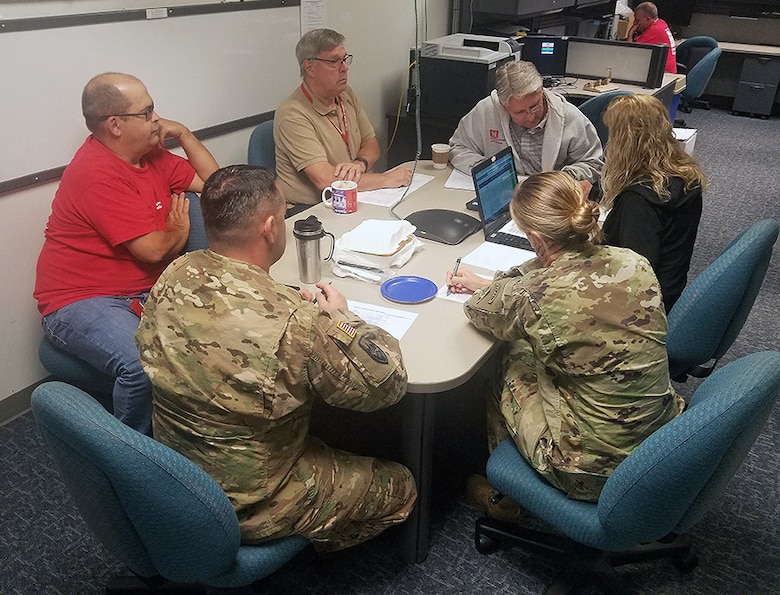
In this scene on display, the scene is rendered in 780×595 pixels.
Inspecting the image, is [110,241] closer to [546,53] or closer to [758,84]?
[546,53]

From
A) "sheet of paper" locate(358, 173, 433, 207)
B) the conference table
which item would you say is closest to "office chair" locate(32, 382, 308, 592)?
the conference table

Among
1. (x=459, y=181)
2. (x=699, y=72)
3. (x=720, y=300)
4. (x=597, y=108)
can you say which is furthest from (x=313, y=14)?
(x=699, y=72)

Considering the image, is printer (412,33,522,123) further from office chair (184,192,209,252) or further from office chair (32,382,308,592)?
office chair (32,382,308,592)

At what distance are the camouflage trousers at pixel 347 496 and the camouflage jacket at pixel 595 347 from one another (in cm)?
34

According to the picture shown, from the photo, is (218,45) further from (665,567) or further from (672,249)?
(665,567)

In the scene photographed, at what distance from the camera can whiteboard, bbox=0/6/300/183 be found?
2051mm

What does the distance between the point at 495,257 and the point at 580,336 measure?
64 centimetres

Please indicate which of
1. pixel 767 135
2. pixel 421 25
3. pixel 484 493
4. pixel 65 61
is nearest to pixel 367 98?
pixel 421 25

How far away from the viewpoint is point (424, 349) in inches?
60.0

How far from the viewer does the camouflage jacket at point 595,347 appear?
137 centimetres

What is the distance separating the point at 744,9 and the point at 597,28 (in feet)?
8.02

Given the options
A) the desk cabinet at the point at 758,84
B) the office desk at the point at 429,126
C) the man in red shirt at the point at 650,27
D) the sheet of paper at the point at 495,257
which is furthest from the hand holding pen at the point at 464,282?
the desk cabinet at the point at 758,84

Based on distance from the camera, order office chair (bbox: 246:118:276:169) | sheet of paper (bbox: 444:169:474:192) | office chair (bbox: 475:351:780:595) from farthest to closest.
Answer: office chair (bbox: 246:118:276:169), sheet of paper (bbox: 444:169:474:192), office chair (bbox: 475:351:780:595)

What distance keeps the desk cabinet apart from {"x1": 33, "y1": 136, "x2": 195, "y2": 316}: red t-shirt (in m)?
6.47
